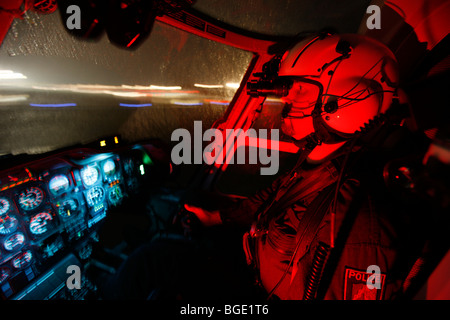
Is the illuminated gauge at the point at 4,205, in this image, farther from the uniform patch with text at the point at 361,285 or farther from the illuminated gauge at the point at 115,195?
the uniform patch with text at the point at 361,285

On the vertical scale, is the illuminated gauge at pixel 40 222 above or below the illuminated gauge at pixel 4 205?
below

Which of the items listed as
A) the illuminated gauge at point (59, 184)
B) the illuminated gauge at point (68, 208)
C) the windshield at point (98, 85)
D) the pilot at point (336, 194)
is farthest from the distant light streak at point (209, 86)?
the illuminated gauge at point (68, 208)

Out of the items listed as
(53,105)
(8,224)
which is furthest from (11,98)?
(8,224)

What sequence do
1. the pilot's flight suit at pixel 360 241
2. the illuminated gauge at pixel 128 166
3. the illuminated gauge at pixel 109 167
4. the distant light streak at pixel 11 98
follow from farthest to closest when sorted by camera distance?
the distant light streak at pixel 11 98, the illuminated gauge at pixel 128 166, the illuminated gauge at pixel 109 167, the pilot's flight suit at pixel 360 241

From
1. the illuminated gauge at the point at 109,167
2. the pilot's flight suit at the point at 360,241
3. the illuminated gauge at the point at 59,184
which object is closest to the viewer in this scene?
the pilot's flight suit at the point at 360,241

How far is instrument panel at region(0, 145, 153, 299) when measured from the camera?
1.37m

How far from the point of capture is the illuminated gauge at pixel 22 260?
139 centimetres

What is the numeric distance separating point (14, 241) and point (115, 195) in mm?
902

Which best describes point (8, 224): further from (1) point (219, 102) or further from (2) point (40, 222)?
(1) point (219, 102)

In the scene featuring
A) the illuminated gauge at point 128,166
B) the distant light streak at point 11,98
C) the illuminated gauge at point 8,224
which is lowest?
the illuminated gauge at point 8,224

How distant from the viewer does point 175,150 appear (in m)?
3.09

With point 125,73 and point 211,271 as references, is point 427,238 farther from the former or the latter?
point 125,73

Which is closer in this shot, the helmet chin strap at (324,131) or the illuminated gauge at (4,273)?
the helmet chin strap at (324,131)

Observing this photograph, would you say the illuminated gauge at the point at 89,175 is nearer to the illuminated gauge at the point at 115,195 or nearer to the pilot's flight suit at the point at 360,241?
the illuminated gauge at the point at 115,195
